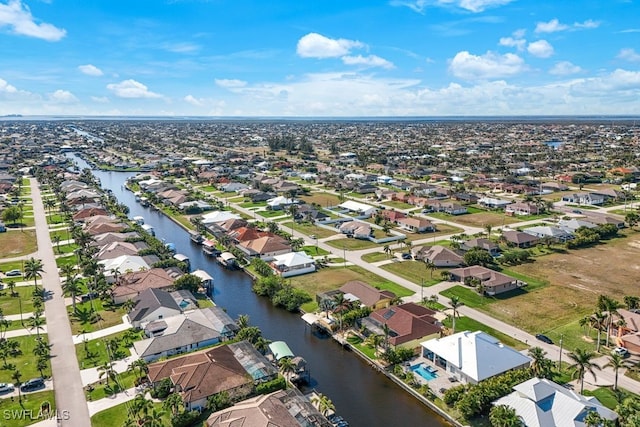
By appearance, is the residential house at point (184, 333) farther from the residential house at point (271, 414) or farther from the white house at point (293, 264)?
the white house at point (293, 264)

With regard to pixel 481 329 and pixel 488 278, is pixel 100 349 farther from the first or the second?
pixel 488 278

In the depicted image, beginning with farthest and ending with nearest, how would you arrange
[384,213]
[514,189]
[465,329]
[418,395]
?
1. [514,189]
2. [384,213]
3. [465,329]
4. [418,395]

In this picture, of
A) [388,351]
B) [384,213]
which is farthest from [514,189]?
[388,351]

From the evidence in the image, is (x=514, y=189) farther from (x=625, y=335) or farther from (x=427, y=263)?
(x=625, y=335)

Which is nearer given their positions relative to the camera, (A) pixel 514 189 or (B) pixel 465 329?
(B) pixel 465 329

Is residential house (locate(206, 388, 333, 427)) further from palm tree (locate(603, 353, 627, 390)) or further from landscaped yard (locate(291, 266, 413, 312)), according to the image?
palm tree (locate(603, 353, 627, 390))

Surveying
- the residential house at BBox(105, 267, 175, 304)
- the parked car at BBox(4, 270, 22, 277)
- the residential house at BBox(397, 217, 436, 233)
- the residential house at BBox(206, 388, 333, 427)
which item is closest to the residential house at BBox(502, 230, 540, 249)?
the residential house at BBox(397, 217, 436, 233)

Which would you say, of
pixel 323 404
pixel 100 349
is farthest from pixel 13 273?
pixel 323 404
